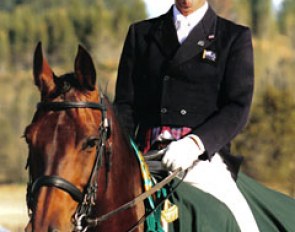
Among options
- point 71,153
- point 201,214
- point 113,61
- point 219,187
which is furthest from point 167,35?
point 113,61

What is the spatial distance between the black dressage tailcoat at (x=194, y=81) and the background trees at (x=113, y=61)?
2.58 feet

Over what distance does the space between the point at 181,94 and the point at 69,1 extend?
312 ft

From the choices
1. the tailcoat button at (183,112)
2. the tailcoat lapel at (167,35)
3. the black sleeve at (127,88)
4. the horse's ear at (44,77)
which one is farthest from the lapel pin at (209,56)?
the horse's ear at (44,77)

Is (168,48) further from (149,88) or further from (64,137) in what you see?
(64,137)

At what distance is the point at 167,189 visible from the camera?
475 cm

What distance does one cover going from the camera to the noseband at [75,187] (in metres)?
3.87

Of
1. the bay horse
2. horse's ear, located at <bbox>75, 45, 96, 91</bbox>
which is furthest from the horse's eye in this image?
horse's ear, located at <bbox>75, 45, 96, 91</bbox>

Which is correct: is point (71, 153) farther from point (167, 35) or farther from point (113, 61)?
point (113, 61)

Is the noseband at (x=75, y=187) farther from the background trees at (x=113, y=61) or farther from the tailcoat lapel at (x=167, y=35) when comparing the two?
the tailcoat lapel at (x=167, y=35)

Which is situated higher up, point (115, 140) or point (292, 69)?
point (115, 140)

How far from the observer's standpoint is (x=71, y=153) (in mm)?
3934

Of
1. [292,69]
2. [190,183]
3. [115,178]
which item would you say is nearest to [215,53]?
[190,183]

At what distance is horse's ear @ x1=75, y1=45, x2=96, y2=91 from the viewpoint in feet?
13.3

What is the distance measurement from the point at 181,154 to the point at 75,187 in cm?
70
